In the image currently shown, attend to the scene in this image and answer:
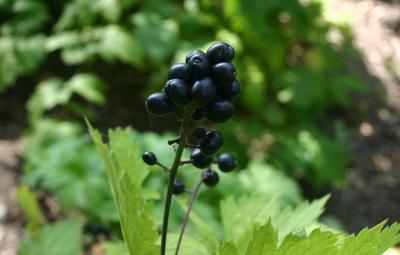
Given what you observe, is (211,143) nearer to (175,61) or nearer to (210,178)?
(210,178)

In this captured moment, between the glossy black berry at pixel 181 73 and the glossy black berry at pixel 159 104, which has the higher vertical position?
the glossy black berry at pixel 181 73

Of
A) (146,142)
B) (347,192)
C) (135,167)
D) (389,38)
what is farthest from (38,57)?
(389,38)

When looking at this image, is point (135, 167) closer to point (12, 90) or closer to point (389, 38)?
point (12, 90)

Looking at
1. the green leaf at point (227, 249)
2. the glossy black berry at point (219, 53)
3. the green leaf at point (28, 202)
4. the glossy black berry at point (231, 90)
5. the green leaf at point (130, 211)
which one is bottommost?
the green leaf at point (227, 249)

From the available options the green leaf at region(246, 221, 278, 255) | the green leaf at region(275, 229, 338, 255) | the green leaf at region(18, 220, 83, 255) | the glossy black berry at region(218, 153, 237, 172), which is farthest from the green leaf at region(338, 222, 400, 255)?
the green leaf at region(18, 220, 83, 255)

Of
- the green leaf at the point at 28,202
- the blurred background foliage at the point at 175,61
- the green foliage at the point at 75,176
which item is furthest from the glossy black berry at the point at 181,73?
the blurred background foliage at the point at 175,61

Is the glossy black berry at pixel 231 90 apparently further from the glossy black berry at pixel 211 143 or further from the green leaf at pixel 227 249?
the green leaf at pixel 227 249

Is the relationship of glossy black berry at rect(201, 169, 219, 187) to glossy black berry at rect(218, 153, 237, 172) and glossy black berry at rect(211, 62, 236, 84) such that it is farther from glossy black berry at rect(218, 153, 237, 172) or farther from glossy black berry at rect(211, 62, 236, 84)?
glossy black berry at rect(211, 62, 236, 84)
